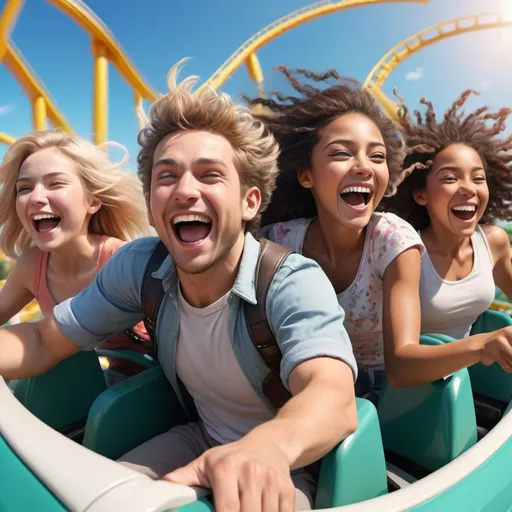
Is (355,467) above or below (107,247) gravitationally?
below

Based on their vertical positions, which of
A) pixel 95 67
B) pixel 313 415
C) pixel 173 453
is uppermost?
pixel 95 67

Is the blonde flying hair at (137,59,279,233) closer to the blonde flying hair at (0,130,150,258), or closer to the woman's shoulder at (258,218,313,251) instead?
the woman's shoulder at (258,218,313,251)

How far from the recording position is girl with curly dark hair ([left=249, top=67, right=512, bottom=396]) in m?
0.85

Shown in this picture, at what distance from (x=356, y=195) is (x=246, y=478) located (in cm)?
66

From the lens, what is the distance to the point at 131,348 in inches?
44.4

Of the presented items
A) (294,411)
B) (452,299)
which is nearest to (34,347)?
Answer: (294,411)

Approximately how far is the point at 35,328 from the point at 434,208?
86cm

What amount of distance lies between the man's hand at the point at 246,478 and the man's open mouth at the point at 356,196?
0.59 meters

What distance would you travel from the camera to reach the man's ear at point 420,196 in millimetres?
1150

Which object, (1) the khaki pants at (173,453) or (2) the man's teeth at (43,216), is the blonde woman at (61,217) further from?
(1) the khaki pants at (173,453)

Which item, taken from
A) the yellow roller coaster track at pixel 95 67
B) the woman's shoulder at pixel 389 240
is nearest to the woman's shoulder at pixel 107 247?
the woman's shoulder at pixel 389 240

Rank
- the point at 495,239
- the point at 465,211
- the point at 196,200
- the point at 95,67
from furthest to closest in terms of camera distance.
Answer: the point at 95,67 → the point at 495,239 → the point at 465,211 → the point at 196,200

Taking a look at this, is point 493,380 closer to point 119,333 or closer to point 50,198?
point 119,333

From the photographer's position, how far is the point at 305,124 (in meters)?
1.01
